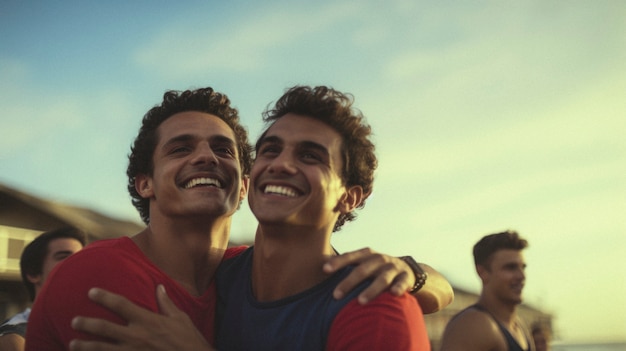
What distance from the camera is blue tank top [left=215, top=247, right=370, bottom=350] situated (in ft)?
9.56

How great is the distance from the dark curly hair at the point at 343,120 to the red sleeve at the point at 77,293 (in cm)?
102

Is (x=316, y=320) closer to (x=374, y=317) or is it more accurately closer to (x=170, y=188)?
(x=374, y=317)

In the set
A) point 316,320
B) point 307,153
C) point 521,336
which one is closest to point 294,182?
point 307,153

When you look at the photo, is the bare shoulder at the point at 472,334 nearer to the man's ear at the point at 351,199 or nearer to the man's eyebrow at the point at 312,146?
the man's ear at the point at 351,199

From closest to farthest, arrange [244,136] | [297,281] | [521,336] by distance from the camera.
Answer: [297,281]
[244,136]
[521,336]

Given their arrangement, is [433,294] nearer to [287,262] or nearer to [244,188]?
[287,262]

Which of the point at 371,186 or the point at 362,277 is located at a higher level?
the point at 371,186

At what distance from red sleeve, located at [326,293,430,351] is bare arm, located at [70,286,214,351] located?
58cm

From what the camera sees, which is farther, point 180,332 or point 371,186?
point 371,186

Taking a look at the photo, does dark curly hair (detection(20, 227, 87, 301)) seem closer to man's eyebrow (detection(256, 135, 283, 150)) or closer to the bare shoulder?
man's eyebrow (detection(256, 135, 283, 150))

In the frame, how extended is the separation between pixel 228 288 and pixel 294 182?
2.25 feet

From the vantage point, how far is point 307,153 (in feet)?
11.1

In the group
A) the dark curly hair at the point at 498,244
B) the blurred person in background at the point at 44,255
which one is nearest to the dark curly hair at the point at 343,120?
the blurred person in background at the point at 44,255

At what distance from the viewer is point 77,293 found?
3.05 m
